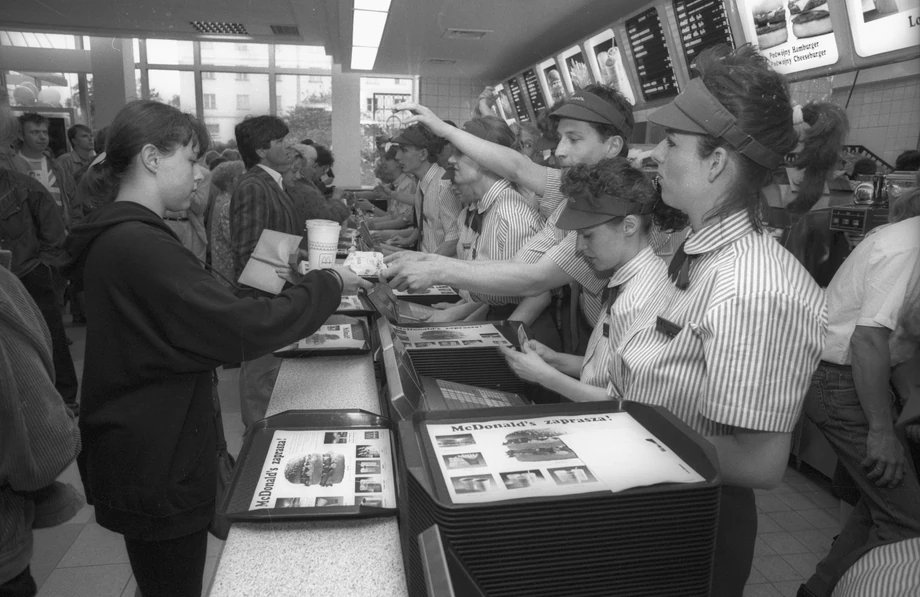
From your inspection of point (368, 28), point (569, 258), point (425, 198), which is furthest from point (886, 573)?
point (368, 28)

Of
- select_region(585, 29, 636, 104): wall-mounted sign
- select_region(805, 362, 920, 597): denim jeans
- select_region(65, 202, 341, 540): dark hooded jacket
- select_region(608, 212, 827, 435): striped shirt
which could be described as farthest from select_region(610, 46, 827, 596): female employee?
select_region(585, 29, 636, 104): wall-mounted sign

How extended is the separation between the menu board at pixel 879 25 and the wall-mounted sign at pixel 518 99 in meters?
5.25

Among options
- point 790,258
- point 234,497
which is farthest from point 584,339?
point 234,497

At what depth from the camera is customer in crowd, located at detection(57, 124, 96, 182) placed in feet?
18.9

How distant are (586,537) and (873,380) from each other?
5.63ft

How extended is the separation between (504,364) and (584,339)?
0.67 m

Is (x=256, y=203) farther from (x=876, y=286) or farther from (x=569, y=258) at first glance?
(x=876, y=286)

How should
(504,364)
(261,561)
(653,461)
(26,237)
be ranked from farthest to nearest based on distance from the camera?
1. (26,237)
2. (504,364)
3. (261,561)
4. (653,461)

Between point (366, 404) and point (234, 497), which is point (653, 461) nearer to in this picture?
point (234, 497)

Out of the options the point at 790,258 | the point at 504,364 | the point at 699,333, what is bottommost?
the point at 504,364

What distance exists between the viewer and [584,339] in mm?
2209

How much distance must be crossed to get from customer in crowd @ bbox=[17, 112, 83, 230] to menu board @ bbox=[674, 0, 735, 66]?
4821mm

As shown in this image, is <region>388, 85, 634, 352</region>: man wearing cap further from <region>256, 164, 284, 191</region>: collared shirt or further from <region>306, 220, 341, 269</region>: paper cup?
<region>256, 164, 284, 191</region>: collared shirt

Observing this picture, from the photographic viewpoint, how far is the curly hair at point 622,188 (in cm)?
155
